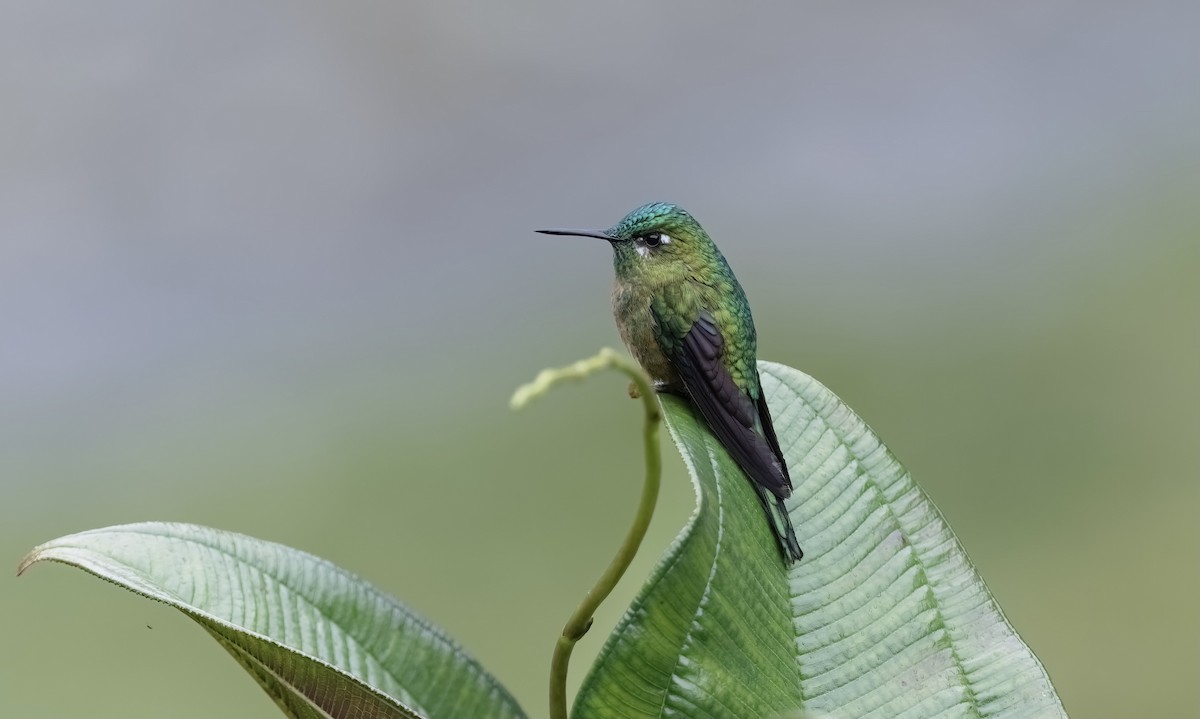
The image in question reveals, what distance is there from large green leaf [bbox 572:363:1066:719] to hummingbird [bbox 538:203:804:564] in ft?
0.67

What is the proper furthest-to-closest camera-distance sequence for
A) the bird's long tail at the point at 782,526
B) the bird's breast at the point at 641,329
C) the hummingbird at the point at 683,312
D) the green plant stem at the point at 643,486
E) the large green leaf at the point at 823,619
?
the bird's breast at the point at 641,329, the hummingbird at the point at 683,312, the bird's long tail at the point at 782,526, the large green leaf at the point at 823,619, the green plant stem at the point at 643,486

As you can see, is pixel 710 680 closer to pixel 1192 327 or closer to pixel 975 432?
pixel 975 432

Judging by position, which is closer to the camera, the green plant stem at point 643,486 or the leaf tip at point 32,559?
the green plant stem at point 643,486

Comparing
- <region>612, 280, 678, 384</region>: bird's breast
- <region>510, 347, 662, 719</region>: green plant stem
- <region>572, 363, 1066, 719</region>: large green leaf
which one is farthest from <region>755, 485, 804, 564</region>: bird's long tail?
<region>612, 280, 678, 384</region>: bird's breast

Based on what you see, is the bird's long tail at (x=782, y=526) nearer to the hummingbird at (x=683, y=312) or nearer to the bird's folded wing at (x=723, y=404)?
the bird's folded wing at (x=723, y=404)

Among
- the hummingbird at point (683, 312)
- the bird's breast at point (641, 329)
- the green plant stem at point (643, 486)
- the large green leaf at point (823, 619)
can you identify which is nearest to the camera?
the green plant stem at point (643, 486)

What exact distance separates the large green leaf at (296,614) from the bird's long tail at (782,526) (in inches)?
6.7

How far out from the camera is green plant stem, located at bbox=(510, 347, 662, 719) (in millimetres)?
383

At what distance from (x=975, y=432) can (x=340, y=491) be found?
5.52 ft

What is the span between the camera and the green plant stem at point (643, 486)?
38cm

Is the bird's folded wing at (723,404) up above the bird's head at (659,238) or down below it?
below

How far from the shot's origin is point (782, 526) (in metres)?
0.64

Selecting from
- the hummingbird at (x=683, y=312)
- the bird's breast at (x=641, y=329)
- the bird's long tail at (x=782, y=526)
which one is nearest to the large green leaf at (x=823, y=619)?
the bird's long tail at (x=782, y=526)

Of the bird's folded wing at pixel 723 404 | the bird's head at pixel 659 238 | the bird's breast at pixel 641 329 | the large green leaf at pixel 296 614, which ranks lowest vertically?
the large green leaf at pixel 296 614
